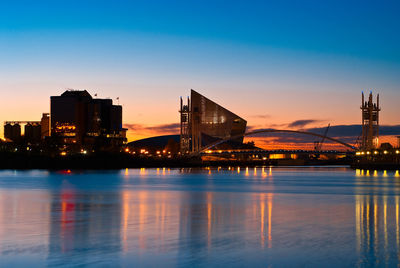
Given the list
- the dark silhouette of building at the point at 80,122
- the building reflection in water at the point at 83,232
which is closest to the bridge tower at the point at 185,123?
the dark silhouette of building at the point at 80,122

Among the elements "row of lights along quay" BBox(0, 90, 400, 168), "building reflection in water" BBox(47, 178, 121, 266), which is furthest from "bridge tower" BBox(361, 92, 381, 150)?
"building reflection in water" BBox(47, 178, 121, 266)

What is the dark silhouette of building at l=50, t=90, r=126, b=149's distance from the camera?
543 feet

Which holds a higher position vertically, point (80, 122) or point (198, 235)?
point (80, 122)

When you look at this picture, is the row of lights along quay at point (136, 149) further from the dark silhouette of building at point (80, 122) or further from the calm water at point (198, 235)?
the calm water at point (198, 235)

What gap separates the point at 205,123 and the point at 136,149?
25.9m

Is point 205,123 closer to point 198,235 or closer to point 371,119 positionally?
point 371,119

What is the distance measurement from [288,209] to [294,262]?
11.7 meters

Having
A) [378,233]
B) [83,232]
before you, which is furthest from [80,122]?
[378,233]

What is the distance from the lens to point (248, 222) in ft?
59.0

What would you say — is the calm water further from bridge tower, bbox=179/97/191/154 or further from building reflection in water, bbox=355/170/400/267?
bridge tower, bbox=179/97/191/154

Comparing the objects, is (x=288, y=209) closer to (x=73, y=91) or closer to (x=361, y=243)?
(x=361, y=243)

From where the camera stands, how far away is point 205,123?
146375 mm

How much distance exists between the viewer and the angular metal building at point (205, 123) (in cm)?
Result: 14188

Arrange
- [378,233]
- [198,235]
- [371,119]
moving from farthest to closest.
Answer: [371,119] < [378,233] < [198,235]
